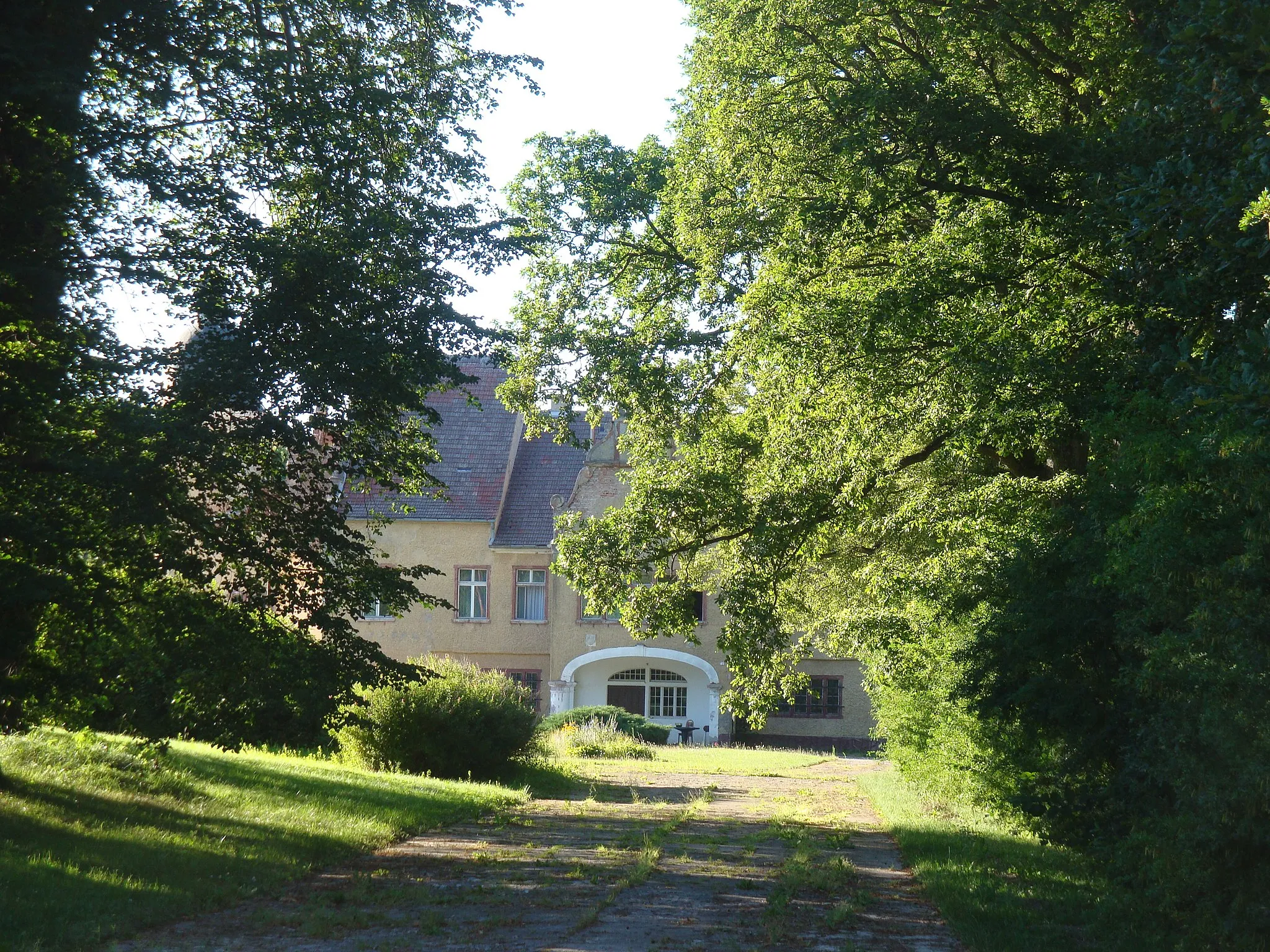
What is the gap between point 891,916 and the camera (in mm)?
9039

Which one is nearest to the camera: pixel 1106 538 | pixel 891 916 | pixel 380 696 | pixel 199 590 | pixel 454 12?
pixel 1106 538

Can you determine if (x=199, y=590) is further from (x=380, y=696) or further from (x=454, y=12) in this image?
(x=380, y=696)

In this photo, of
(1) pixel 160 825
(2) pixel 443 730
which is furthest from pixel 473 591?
(1) pixel 160 825

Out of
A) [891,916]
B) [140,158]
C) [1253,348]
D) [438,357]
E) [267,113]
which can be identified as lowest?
[891,916]

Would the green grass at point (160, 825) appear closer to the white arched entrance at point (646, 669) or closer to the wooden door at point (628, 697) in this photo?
the white arched entrance at point (646, 669)

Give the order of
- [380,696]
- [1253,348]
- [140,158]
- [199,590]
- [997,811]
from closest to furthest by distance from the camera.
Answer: [1253,348] → [140,158] → [199,590] → [997,811] → [380,696]

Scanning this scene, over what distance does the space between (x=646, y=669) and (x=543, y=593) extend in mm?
4448

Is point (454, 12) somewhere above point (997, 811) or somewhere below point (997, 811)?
above

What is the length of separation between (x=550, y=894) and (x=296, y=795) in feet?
19.7

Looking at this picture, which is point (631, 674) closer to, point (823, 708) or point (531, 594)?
point (531, 594)

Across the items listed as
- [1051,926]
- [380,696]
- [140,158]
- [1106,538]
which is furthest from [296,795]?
[1106,538]

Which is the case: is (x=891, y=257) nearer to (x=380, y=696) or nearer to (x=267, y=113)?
(x=267, y=113)

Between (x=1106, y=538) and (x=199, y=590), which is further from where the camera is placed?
(x=199, y=590)

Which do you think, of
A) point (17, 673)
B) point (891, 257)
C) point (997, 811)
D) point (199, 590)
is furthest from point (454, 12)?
point (997, 811)
